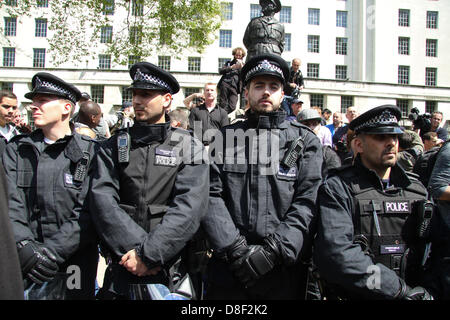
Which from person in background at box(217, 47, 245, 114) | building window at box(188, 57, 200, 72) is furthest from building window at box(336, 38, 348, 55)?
person in background at box(217, 47, 245, 114)

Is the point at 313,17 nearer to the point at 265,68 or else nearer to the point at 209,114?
the point at 209,114

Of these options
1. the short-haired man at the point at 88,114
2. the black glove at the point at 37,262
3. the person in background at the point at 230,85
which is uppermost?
the person in background at the point at 230,85

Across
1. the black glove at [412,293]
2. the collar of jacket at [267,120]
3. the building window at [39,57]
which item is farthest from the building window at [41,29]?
the black glove at [412,293]

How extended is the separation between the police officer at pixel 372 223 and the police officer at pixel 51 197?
188 centimetres

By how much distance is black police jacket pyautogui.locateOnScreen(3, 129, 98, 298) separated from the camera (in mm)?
2873

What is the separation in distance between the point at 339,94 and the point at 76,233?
35.7 meters

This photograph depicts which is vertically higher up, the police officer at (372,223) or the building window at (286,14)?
the building window at (286,14)

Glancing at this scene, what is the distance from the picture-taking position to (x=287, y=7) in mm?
44938

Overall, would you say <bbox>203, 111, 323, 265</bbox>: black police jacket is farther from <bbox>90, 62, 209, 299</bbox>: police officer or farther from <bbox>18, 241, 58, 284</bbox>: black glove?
<bbox>18, 241, 58, 284</bbox>: black glove

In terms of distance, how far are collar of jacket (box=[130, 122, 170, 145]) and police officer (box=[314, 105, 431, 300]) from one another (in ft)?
4.53

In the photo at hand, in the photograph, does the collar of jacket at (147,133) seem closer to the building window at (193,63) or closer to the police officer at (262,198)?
the police officer at (262,198)

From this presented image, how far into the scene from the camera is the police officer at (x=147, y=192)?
2.67 meters

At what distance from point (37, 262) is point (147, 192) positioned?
91cm
